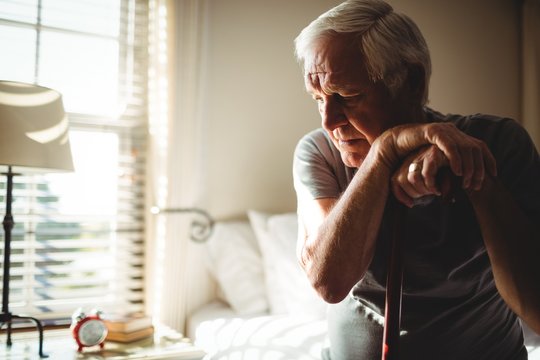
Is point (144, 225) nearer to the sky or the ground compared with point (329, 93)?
nearer to the ground

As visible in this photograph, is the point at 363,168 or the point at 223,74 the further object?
the point at 223,74

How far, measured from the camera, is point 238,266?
7.31ft

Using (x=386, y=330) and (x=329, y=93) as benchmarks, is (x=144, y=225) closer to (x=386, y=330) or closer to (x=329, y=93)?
(x=329, y=93)

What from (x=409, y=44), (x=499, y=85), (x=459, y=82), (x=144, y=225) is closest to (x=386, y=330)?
(x=409, y=44)

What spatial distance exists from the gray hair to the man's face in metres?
0.02

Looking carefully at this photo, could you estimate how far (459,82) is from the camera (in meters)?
3.20

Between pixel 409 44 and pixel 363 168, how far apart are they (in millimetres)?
357

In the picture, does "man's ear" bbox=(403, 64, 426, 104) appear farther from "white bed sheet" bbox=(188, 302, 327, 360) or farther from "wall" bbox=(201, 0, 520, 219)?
"wall" bbox=(201, 0, 520, 219)

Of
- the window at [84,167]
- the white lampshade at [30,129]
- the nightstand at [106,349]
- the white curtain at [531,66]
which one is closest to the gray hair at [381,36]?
the white lampshade at [30,129]

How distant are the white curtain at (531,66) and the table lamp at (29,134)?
123 inches

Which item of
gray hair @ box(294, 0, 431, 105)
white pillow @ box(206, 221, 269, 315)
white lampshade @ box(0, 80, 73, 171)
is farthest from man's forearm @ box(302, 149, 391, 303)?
white pillow @ box(206, 221, 269, 315)

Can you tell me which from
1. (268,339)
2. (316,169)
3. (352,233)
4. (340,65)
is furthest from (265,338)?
(340,65)

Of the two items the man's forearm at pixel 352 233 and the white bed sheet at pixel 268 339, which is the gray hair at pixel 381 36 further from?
the white bed sheet at pixel 268 339

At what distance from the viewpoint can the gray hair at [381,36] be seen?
1.00 meters
